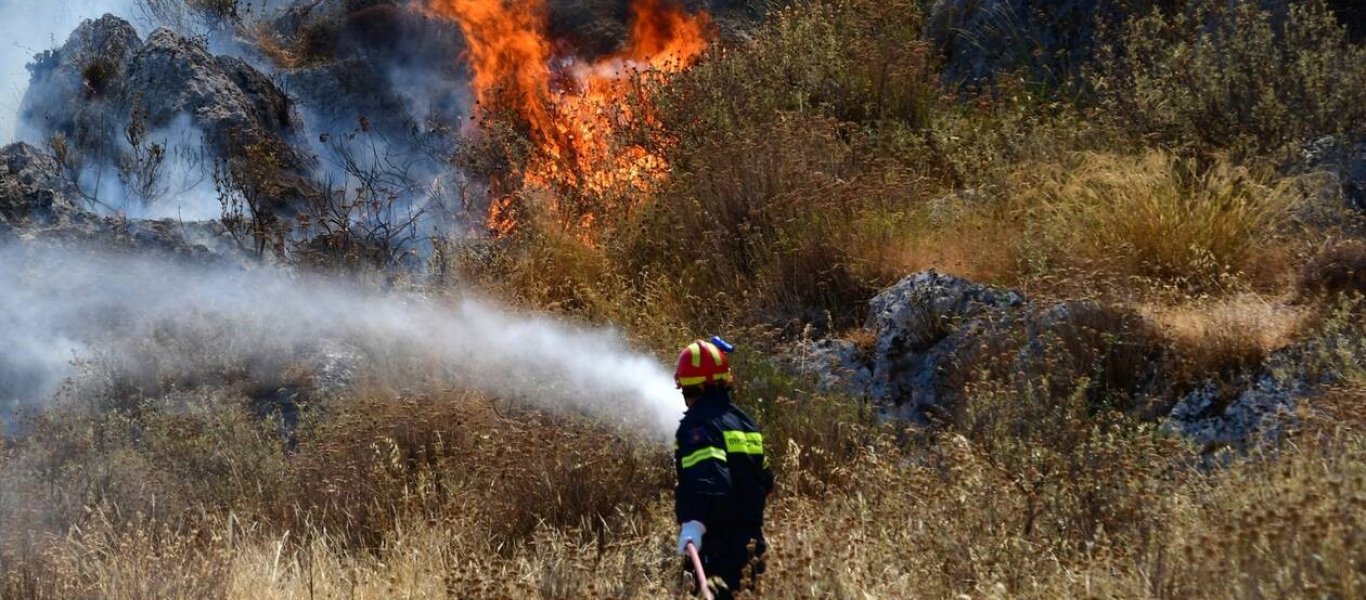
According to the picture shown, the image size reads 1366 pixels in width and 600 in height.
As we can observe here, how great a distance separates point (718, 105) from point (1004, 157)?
7.37 feet

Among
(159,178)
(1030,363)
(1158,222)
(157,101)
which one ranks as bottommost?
(1030,363)

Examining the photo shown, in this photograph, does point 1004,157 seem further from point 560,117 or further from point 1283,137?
point 560,117

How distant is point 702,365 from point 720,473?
454mm

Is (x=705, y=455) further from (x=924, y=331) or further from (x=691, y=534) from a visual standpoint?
(x=924, y=331)

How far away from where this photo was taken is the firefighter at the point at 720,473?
4484mm

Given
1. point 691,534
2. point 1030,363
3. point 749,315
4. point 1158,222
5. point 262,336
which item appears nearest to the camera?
point 691,534

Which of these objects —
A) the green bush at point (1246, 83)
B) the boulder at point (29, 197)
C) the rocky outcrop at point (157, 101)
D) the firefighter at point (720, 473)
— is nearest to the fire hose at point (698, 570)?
the firefighter at point (720, 473)

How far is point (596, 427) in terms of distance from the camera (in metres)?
6.38

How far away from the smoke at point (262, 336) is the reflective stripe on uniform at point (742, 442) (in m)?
1.98

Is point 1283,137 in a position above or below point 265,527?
below

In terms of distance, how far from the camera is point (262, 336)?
832cm

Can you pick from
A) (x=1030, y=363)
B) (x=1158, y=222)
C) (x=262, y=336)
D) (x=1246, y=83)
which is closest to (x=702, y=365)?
(x=1030, y=363)

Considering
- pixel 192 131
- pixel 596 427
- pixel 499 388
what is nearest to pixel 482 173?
pixel 192 131

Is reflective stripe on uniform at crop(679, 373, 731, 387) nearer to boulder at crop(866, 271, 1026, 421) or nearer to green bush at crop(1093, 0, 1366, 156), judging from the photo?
boulder at crop(866, 271, 1026, 421)
